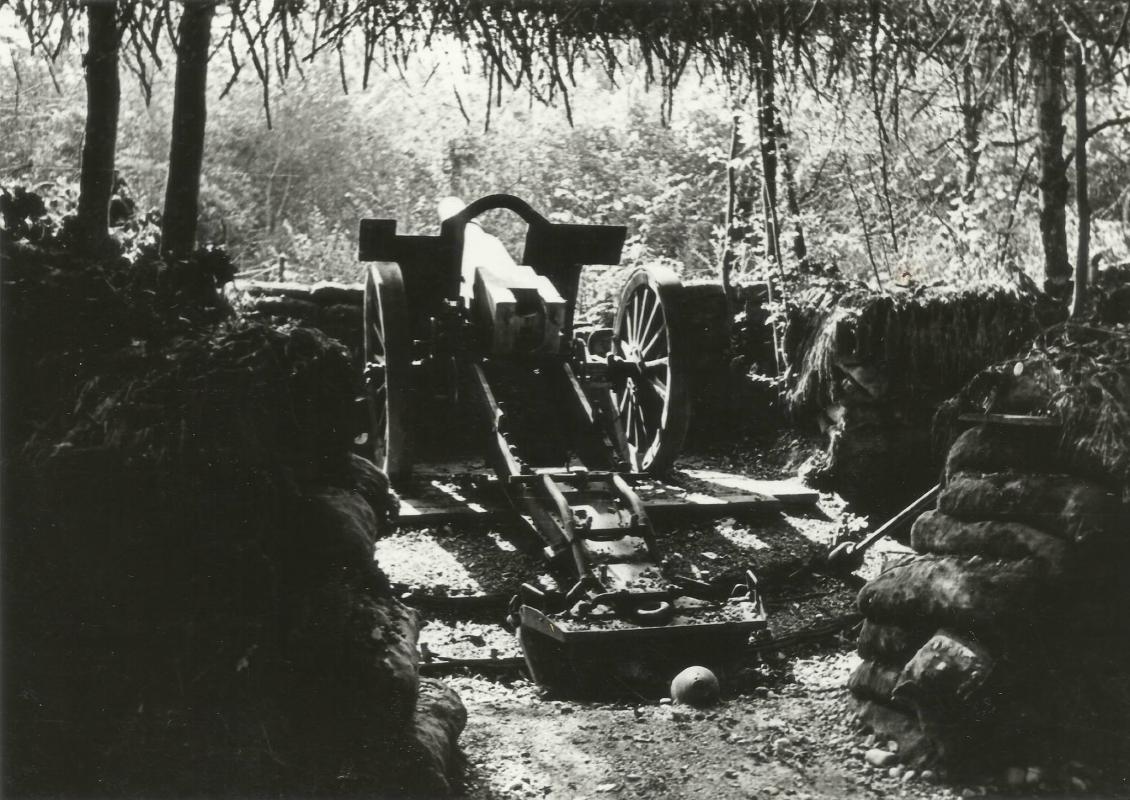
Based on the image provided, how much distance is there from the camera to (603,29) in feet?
9.89

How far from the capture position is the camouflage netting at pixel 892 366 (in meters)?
6.58

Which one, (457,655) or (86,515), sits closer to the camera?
(86,515)

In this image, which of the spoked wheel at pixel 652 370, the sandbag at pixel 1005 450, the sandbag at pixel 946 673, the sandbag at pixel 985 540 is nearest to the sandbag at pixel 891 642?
the sandbag at pixel 946 673

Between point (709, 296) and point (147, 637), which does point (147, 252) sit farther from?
point (709, 296)

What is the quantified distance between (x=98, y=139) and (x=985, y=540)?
278 cm

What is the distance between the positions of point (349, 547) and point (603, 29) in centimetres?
148

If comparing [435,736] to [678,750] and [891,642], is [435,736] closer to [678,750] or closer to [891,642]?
[678,750]

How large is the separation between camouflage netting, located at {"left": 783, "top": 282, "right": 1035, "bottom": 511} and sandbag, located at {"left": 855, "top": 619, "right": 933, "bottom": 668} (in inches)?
126

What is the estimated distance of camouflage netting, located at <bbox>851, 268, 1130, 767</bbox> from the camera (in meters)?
3.21

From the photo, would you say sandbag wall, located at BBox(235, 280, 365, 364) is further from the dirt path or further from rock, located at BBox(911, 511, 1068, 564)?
rock, located at BBox(911, 511, 1068, 564)

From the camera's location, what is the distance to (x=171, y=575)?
102 inches

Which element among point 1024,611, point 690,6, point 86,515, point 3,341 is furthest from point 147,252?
point 1024,611

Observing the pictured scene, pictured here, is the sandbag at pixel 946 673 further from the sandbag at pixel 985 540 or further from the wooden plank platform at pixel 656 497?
the wooden plank platform at pixel 656 497

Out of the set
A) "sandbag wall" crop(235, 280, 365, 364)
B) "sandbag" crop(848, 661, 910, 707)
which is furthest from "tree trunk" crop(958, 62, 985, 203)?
"sandbag wall" crop(235, 280, 365, 364)
